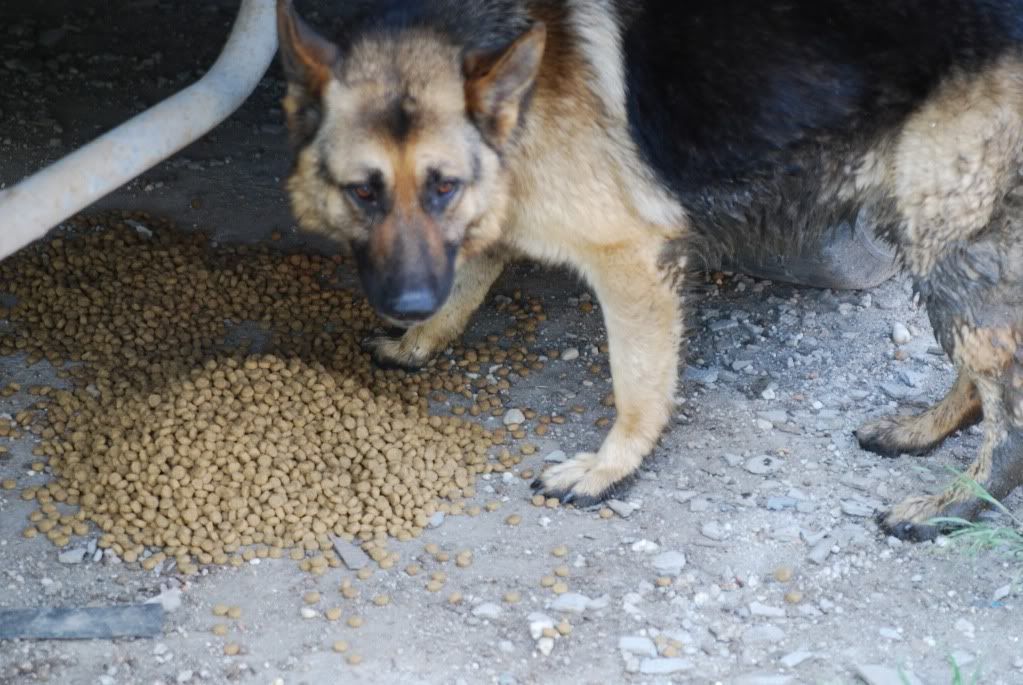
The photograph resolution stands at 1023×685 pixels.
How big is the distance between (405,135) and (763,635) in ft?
6.35

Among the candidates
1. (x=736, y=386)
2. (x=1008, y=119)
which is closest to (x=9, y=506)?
(x=736, y=386)

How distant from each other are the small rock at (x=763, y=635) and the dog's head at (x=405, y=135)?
56.5 inches

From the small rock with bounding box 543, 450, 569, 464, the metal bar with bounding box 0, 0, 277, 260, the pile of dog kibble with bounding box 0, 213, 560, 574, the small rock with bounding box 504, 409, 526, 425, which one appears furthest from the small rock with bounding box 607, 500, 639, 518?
the metal bar with bounding box 0, 0, 277, 260

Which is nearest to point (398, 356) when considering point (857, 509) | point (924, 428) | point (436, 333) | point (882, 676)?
point (436, 333)

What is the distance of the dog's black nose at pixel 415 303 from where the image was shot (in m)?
3.99

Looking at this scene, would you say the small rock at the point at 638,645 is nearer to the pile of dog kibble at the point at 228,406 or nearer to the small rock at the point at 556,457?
the pile of dog kibble at the point at 228,406

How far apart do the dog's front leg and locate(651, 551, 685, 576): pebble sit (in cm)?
38

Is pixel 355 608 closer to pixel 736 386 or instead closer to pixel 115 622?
pixel 115 622

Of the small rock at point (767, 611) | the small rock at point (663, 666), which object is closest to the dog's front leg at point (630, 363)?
the small rock at point (767, 611)

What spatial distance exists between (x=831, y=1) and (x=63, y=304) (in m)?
3.45

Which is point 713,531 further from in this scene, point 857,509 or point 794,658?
point 794,658

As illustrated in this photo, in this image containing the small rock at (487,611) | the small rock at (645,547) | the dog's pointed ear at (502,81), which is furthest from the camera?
the small rock at (645,547)

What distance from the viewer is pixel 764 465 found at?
477cm

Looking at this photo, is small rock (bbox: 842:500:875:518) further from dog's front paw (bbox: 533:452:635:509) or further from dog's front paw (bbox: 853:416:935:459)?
dog's front paw (bbox: 533:452:635:509)
